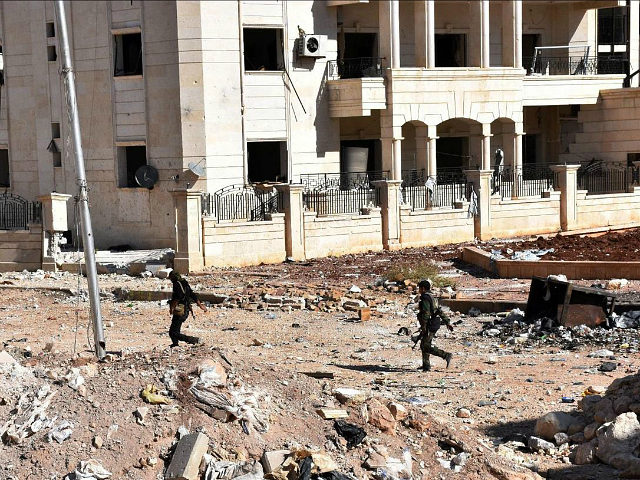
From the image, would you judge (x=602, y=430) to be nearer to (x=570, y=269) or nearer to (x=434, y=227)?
(x=570, y=269)

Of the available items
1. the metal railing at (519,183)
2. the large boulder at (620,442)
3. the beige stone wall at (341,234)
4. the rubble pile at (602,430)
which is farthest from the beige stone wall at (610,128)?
the large boulder at (620,442)

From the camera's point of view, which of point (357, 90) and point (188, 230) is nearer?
point (188, 230)

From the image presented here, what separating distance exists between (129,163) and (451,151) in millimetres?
10664

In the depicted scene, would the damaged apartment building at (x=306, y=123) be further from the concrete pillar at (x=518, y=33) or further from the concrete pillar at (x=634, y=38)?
the concrete pillar at (x=634, y=38)

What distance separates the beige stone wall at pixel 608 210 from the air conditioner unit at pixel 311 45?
8.01 meters

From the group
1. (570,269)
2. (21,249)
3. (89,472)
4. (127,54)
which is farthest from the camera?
(127,54)

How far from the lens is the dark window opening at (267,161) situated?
33750 mm

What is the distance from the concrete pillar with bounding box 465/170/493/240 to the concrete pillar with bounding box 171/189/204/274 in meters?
7.90

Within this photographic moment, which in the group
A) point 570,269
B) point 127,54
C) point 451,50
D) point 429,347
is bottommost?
point 429,347

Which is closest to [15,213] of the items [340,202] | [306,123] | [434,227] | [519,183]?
[340,202]

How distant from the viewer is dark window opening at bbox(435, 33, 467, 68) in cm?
3800

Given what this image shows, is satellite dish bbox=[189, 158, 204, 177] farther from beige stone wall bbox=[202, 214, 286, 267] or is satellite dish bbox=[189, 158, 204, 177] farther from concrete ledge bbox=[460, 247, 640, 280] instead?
concrete ledge bbox=[460, 247, 640, 280]

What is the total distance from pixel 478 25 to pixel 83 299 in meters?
17.0

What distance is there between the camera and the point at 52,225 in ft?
88.6
